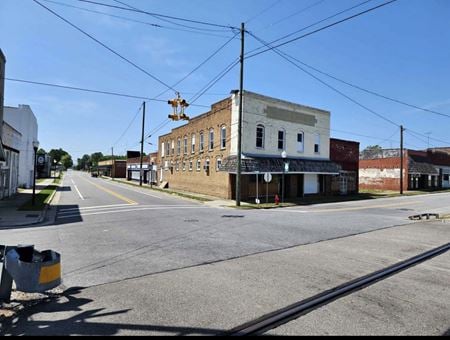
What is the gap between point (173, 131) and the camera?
4406 cm

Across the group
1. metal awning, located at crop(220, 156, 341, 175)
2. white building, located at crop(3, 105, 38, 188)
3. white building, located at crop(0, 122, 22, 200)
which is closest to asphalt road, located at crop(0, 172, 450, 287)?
white building, located at crop(0, 122, 22, 200)

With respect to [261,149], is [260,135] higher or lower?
higher

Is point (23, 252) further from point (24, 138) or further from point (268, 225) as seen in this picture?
point (24, 138)

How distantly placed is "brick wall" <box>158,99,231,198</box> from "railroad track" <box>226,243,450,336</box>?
21.2 metres

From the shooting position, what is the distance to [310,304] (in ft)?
16.7

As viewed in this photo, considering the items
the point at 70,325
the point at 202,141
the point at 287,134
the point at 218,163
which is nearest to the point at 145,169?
the point at 202,141

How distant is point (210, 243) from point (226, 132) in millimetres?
20432

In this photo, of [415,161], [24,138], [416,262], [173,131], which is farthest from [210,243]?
[415,161]

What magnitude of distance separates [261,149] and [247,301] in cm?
2383

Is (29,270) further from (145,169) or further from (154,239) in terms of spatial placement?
(145,169)

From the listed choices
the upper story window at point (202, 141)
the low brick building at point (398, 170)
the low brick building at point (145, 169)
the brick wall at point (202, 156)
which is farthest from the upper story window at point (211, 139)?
the low brick building at point (398, 170)

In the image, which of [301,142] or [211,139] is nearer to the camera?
[301,142]

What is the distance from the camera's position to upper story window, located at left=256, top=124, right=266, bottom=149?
2840cm

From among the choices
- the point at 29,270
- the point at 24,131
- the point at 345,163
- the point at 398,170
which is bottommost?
the point at 29,270
